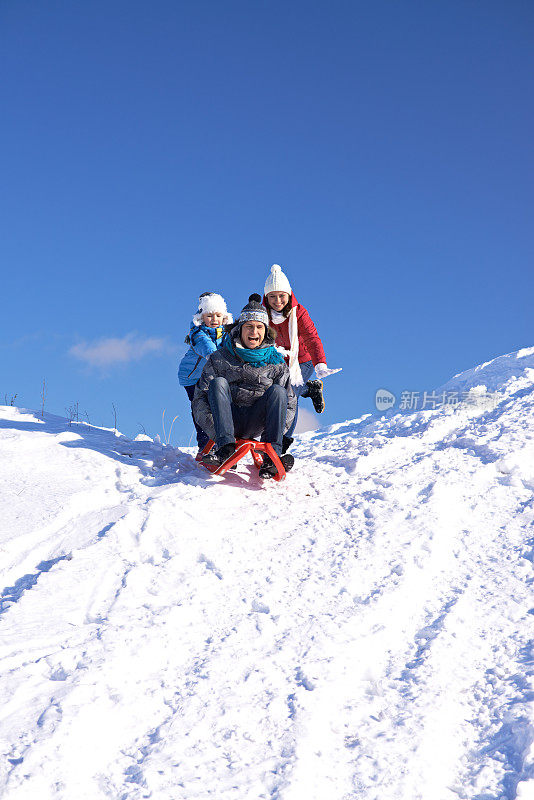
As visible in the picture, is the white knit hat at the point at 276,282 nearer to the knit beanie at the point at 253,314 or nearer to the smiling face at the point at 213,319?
the smiling face at the point at 213,319

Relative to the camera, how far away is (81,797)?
6.77ft

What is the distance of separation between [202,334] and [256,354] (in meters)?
0.89

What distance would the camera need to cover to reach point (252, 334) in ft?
16.5

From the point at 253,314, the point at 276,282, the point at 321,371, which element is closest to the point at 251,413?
the point at 253,314

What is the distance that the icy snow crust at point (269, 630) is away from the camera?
2189 mm

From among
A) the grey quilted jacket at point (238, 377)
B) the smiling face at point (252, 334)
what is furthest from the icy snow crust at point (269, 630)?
the smiling face at point (252, 334)

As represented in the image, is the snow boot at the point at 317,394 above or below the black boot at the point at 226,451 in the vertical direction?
above

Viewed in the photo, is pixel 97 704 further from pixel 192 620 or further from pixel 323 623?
pixel 323 623

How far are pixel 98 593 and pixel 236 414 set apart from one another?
6.92ft

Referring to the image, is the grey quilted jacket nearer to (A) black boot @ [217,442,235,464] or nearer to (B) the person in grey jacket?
(B) the person in grey jacket

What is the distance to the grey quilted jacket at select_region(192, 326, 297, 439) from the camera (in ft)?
16.7

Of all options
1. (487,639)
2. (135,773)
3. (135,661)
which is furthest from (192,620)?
(487,639)

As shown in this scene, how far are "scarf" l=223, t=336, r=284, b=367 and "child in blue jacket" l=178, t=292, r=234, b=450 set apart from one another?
58 cm

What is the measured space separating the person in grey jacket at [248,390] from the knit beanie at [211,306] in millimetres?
813
